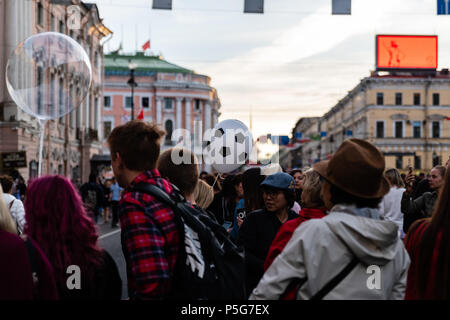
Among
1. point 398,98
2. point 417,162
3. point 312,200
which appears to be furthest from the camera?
point 398,98

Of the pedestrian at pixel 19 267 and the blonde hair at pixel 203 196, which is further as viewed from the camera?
the blonde hair at pixel 203 196

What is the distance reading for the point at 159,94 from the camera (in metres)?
88.6

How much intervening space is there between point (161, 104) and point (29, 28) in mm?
59872

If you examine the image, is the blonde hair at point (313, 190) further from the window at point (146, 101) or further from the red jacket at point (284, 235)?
the window at point (146, 101)

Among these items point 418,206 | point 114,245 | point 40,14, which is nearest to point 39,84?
point 418,206

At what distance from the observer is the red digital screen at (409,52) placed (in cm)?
5844

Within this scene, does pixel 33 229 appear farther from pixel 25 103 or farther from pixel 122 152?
pixel 25 103

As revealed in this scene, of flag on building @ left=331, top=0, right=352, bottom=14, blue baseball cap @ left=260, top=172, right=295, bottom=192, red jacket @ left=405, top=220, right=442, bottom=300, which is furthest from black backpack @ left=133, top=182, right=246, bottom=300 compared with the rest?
flag on building @ left=331, top=0, right=352, bottom=14

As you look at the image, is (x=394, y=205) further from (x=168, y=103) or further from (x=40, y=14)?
(x=168, y=103)

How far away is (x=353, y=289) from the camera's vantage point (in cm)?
278

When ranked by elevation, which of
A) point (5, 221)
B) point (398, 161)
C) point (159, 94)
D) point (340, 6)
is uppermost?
point (159, 94)

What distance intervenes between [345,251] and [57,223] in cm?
143

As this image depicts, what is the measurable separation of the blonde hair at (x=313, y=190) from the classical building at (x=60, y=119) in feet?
16.5

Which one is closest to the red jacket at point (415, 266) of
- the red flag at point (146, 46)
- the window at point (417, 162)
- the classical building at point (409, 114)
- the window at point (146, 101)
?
the classical building at point (409, 114)
